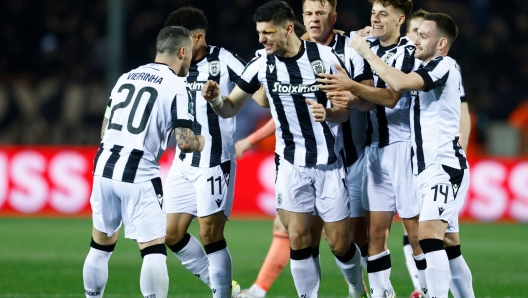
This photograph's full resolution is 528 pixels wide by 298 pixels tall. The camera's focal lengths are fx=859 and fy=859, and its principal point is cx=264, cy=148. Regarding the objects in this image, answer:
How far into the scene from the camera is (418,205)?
7.16 metres

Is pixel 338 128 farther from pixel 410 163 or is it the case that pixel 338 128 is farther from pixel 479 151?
pixel 479 151

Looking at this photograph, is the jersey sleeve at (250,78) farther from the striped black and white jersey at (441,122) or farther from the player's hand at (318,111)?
the striped black and white jersey at (441,122)

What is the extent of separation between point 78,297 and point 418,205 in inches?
125

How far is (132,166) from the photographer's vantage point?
617 cm

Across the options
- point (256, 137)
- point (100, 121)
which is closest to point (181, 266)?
point (256, 137)

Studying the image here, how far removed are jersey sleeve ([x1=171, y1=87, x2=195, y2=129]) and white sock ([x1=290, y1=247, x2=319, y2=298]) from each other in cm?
133

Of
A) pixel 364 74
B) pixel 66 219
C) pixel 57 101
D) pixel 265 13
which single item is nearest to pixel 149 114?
pixel 265 13

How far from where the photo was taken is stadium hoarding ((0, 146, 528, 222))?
15070 mm

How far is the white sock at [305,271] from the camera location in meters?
6.63

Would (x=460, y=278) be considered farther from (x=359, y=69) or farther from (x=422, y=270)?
(x=359, y=69)

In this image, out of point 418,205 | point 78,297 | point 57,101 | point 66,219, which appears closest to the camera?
point 418,205

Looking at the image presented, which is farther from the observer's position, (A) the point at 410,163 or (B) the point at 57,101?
(B) the point at 57,101

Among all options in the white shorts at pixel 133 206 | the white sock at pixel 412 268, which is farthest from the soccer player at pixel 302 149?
the white sock at pixel 412 268

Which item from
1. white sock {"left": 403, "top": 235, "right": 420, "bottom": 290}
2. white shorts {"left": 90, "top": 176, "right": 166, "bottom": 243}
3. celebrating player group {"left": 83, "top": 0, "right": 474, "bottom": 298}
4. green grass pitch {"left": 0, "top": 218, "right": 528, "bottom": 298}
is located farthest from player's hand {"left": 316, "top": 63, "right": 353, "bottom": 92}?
green grass pitch {"left": 0, "top": 218, "right": 528, "bottom": 298}
